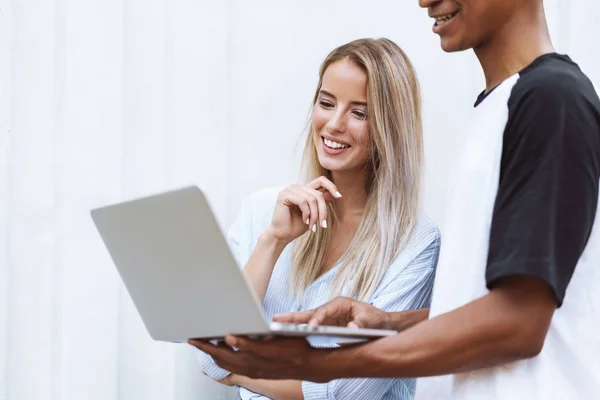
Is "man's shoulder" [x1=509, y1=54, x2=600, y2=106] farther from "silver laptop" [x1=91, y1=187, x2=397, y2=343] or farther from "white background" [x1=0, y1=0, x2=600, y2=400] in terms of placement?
"white background" [x1=0, y1=0, x2=600, y2=400]

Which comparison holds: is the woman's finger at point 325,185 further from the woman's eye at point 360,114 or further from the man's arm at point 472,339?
the man's arm at point 472,339

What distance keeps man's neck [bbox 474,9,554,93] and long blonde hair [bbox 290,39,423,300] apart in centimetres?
66

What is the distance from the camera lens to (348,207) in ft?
6.45

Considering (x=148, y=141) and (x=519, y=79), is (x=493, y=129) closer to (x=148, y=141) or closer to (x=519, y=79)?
(x=519, y=79)

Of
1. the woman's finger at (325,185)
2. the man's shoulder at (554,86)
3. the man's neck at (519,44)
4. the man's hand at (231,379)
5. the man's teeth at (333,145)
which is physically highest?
the man's neck at (519,44)

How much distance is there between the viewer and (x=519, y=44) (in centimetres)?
118

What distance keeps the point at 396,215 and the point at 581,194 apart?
843mm

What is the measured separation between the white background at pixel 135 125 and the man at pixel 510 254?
0.75 m

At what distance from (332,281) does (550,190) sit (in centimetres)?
86

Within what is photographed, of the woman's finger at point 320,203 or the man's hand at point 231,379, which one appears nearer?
the woman's finger at point 320,203

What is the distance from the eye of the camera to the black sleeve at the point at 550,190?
101cm

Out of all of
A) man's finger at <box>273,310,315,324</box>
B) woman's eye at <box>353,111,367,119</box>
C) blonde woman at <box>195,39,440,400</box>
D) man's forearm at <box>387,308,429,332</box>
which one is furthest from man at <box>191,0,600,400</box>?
woman's eye at <box>353,111,367,119</box>

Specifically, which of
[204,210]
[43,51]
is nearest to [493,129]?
[204,210]

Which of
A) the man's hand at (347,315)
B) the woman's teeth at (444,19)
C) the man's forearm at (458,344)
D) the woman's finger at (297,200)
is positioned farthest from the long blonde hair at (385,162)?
the man's forearm at (458,344)
